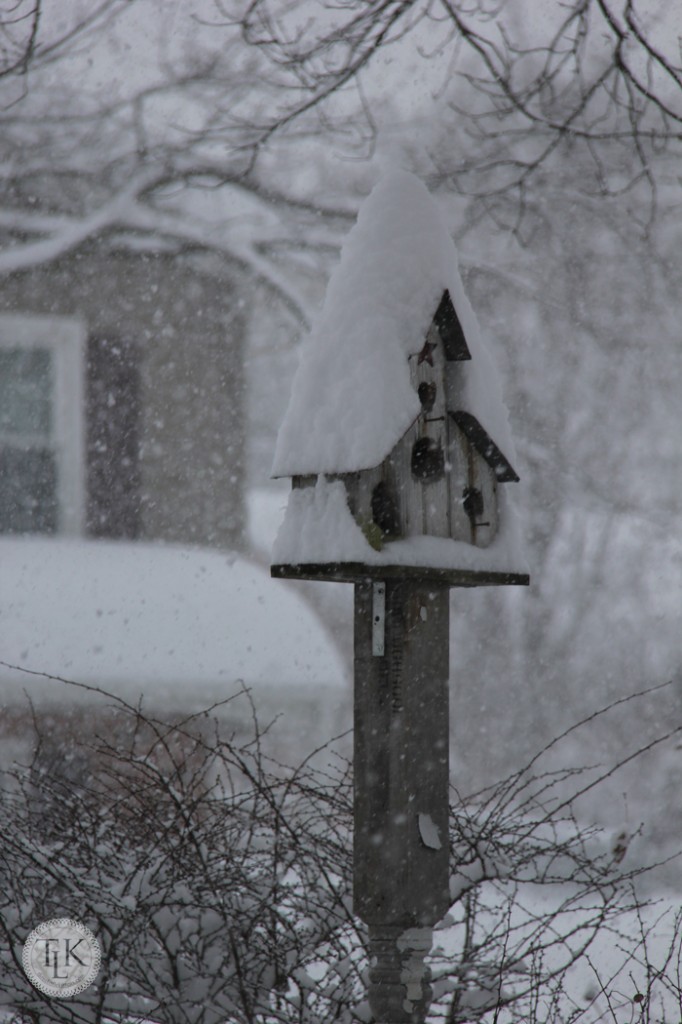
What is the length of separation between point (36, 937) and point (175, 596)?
18.2 feet

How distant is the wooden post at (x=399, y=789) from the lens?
2.44 metres

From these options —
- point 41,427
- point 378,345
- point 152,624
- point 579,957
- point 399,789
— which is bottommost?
point 579,957

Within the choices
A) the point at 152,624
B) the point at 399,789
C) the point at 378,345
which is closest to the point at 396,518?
the point at 378,345

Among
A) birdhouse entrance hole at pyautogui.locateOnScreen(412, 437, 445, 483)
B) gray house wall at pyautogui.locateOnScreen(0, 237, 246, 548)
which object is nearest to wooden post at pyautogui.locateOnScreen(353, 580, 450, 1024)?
birdhouse entrance hole at pyautogui.locateOnScreen(412, 437, 445, 483)

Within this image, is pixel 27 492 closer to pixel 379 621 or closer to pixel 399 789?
pixel 379 621

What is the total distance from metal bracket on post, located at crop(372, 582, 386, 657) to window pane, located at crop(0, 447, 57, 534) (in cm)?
561

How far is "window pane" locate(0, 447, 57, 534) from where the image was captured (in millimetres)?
7688

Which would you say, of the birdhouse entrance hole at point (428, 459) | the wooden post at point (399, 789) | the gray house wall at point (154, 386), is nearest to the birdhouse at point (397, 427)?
the birdhouse entrance hole at point (428, 459)

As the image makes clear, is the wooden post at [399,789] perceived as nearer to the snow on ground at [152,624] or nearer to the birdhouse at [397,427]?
the birdhouse at [397,427]

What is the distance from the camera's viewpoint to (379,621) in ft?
8.25

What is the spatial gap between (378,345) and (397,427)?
0.20m

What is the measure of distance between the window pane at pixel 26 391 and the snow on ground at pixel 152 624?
811 millimetres

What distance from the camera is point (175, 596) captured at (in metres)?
8.16

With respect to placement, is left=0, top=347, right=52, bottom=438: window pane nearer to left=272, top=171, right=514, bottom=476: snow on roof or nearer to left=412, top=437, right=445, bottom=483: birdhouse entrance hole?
left=272, top=171, right=514, bottom=476: snow on roof
